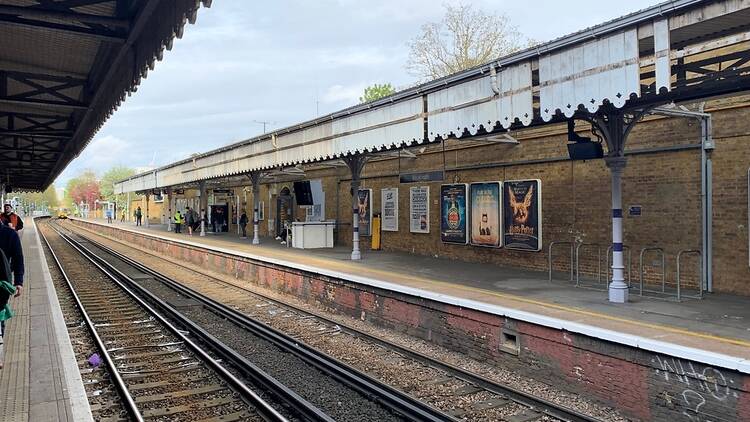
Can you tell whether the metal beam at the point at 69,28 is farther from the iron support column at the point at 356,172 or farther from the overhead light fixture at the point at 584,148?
the iron support column at the point at 356,172

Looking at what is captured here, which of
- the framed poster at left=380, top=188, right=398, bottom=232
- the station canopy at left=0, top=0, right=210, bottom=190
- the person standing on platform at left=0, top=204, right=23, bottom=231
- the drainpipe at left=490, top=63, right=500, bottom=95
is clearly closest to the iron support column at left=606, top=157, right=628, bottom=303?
the drainpipe at left=490, top=63, right=500, bottom=95

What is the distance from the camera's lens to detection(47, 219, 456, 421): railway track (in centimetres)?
576

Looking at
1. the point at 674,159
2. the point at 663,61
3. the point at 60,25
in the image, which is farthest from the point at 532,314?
the point at 60,25

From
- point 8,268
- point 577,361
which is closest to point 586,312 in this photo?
point 577,361

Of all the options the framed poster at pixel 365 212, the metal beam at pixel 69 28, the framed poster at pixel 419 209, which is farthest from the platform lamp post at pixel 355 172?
the metal beam at pixel 69 28

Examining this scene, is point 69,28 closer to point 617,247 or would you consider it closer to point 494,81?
point 494,81

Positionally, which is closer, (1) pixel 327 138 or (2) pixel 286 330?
(2) pixel 286 330

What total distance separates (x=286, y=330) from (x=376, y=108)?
5.03 meters

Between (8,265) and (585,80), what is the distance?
7.01 m

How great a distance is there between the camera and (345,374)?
268 inches

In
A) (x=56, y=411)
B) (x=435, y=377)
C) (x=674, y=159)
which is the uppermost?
(x=674, y=159)

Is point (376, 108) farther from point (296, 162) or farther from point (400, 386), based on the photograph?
point (400, 386)

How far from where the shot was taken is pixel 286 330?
962 cm

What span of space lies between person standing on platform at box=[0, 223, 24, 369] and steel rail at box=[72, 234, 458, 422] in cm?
368
